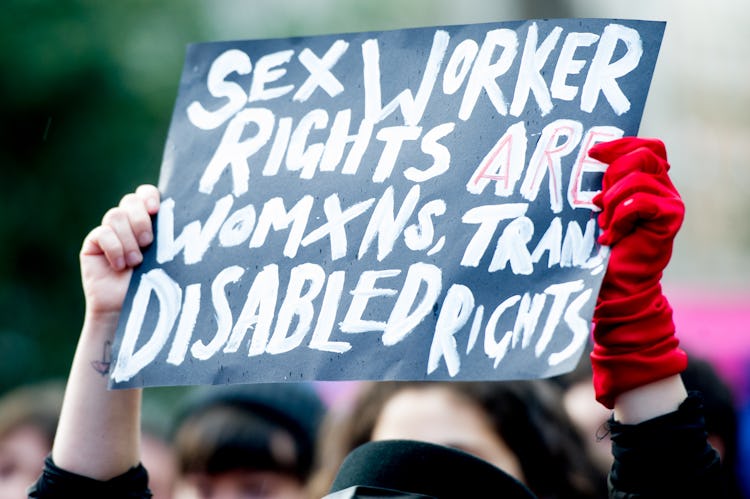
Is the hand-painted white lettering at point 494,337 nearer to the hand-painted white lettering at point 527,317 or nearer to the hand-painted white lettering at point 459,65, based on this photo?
the hand-painted white lettering at point 527,317

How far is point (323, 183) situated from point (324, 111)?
0.52 ft

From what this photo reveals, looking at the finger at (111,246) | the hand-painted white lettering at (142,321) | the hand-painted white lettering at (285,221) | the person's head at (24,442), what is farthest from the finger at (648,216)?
the person's head at (24,442)

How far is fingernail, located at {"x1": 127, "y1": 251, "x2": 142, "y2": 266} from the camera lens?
2209 millimetres

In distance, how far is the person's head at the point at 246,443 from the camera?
2988mm

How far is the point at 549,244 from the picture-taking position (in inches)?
75.5

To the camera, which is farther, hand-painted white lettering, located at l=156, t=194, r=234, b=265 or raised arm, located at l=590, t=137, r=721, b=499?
hand-painted white lettering, located at l=156, t=194, r=234, b=265

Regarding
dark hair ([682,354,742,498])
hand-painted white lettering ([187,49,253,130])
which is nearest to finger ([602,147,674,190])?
hand-painted white lettering ([187,49,253,130])

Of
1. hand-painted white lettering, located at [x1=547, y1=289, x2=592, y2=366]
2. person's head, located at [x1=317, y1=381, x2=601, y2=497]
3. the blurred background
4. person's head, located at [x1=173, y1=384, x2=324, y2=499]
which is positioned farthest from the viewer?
the blurred background

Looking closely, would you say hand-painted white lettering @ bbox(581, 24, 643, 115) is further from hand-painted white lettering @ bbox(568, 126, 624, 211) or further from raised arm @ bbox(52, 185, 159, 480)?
raised arm @ bbox(52, 185, 159, 480)

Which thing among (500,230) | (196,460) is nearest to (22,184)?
(196,460)

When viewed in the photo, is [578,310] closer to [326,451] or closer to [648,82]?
[648,82]

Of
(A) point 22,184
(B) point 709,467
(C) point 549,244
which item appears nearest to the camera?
(B) point 709,467

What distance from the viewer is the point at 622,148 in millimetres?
1885

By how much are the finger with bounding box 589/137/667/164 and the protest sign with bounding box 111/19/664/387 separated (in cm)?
4
